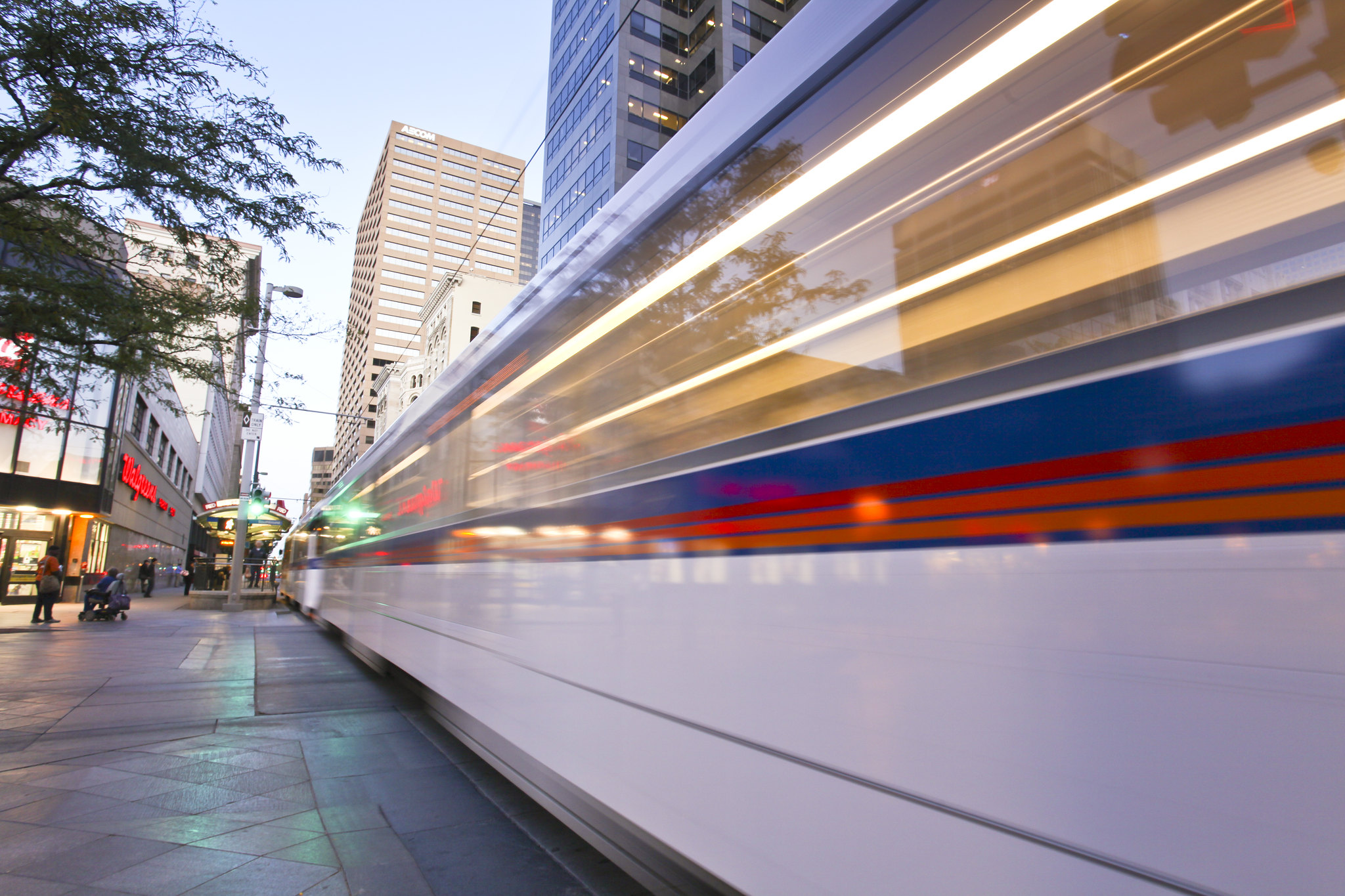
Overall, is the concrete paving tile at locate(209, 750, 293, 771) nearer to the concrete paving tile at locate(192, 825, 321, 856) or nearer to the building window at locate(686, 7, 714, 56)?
the concrete paving tile at locate(192, 825, 321, 856)

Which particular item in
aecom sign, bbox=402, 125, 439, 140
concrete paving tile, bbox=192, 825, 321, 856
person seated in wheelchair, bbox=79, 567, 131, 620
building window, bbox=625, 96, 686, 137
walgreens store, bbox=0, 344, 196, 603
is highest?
aecom sign, bbox=402, 125, 439, 140

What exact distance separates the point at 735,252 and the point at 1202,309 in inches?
59.6

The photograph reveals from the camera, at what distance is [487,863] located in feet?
12.3

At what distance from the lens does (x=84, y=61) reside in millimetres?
8016

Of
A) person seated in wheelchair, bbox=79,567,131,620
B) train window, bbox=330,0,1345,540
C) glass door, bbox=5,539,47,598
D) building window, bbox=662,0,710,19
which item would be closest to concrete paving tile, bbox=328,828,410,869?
train window, bbox=330,0,1345,540

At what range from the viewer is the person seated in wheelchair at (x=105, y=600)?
17078 mm

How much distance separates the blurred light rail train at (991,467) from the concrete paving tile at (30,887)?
7.48 ft

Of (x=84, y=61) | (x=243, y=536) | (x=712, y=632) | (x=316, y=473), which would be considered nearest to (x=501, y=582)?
(x=712, y=632)

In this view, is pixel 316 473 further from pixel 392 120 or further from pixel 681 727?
pixel 681 727

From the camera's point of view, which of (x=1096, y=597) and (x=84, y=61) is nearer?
(x=1096, y=597)

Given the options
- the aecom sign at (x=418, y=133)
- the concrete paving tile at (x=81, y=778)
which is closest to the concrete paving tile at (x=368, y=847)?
the concrete paving tile at (x=81, y=778)

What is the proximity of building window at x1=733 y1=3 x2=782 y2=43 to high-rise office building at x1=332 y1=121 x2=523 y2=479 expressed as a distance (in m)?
78.5

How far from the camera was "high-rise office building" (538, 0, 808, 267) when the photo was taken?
47094mm

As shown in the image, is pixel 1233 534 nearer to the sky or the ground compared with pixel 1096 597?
nearer to the sky
